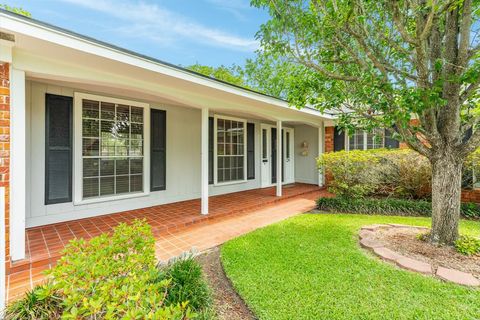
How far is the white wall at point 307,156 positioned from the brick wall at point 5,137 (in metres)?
8.93

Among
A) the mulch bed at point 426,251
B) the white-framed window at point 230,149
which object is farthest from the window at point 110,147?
the mulch bed at point 426,251

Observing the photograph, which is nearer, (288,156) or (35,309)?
(35,309)

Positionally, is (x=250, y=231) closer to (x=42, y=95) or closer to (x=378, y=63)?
(x=378, y=63)

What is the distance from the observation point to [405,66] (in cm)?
416

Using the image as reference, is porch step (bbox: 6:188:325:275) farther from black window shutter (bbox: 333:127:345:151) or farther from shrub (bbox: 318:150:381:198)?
black window shutter (bbox: 333:127:345:151)

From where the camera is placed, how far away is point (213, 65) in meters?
20.6

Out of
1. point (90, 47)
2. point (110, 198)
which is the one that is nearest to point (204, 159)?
point (110, 198)

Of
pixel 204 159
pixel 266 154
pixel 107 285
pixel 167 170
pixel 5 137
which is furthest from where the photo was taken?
pixel 266 154

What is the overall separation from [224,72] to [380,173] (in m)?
17.3

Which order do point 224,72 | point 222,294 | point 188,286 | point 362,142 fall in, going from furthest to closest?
point 224,72, point 362,142, point 222,294, point 188,286

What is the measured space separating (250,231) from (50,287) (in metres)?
3.29

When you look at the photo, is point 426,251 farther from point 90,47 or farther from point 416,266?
point 90,47

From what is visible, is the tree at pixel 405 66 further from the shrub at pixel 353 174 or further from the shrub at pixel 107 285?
the shrub at pixel 107 285

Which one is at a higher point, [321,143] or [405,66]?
[405,66]
